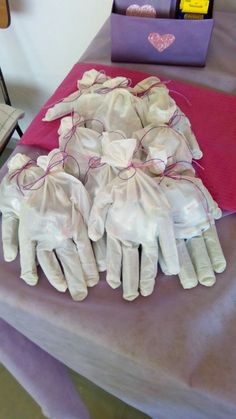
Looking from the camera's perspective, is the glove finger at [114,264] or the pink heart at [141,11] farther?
the pink heart at [141,11]

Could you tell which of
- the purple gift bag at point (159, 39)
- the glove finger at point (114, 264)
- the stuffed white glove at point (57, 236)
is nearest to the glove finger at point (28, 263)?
the stuffed white glove at point (57, 236)

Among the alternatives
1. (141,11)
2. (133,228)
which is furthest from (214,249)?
(141,11)

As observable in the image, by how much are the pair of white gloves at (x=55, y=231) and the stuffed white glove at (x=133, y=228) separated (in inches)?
1.1

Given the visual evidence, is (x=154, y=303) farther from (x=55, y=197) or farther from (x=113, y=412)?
(x=113, y=412)

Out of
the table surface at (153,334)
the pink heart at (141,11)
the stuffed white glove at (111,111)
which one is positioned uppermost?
the pink heart at (141,11)

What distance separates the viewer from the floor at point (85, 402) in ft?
3.11

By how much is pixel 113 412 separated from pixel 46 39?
1.14m

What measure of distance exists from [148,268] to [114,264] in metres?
0.05

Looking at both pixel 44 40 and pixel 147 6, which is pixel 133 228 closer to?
pixel 147 6

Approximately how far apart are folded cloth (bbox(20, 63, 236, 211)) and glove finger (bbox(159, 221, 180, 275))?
0.13 m

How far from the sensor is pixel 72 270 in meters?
0.55

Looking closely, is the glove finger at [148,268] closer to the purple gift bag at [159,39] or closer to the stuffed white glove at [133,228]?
the stuffed white glove at [133,228]

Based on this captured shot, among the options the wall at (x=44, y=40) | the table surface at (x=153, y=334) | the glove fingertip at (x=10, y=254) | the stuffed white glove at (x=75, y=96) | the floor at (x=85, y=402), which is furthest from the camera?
the wall at (x=44, y=40)

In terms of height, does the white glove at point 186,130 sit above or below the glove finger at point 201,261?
above
